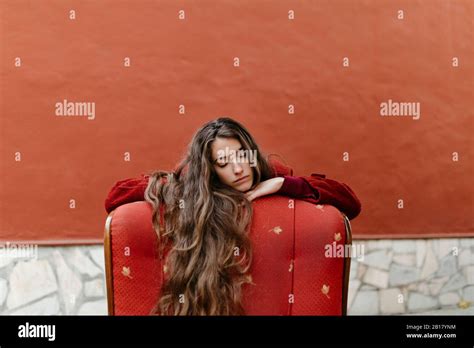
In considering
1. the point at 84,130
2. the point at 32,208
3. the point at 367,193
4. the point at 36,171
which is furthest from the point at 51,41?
the point at 367,193

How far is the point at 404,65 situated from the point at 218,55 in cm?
177

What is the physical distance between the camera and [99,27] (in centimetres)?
494

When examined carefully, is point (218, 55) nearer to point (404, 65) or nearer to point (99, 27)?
point (99, 27)

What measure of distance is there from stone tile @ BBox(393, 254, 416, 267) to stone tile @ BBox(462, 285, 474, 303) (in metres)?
0.61

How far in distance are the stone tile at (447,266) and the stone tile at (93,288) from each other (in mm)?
3083

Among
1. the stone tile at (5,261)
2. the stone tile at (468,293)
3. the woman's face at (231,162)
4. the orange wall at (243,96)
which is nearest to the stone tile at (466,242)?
the orange wall at (243,96)

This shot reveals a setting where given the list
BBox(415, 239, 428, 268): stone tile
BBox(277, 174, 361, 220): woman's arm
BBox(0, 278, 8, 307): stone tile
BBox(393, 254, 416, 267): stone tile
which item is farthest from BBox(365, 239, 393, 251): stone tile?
BBox(0, 278, 8, 307): stone tile

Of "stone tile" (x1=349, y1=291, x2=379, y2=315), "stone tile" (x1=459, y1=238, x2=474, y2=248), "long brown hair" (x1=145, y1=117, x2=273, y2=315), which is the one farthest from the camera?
"stone tile" (x1=459, y1=238, x2=474, y2=248)

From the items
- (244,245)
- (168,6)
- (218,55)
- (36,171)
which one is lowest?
(244,245)

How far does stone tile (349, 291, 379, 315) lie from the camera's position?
5.14 m

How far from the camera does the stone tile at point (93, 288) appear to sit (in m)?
4.81
